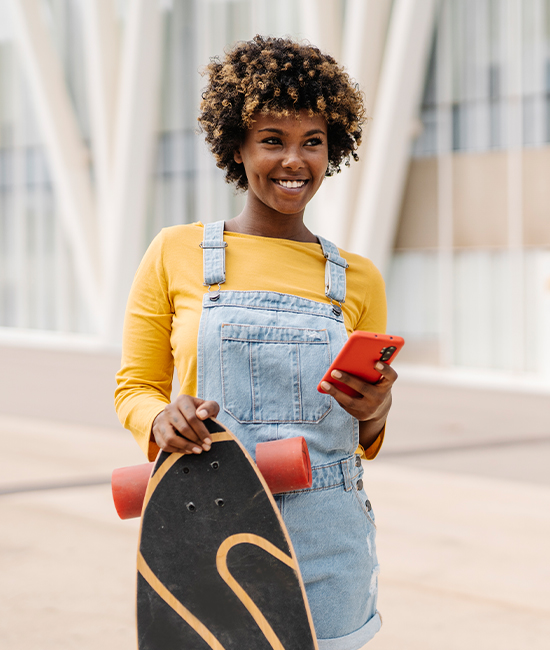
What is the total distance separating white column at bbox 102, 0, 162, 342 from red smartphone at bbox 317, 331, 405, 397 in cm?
1260

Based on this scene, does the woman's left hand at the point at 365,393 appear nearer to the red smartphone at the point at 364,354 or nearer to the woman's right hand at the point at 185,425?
the red smartphone at the point at 364,354

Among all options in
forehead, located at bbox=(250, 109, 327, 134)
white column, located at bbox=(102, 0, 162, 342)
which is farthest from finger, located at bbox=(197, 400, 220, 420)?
white column, located at bbox=(102, 0, 162, 342)

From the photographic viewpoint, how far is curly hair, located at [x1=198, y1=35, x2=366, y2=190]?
1965mm

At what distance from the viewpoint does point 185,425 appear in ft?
5.71

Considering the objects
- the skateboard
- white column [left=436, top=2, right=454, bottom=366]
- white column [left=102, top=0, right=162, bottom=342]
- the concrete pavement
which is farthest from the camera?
white column [left=102, top=0, right=162, bottom=342]

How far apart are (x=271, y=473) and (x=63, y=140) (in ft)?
46.6

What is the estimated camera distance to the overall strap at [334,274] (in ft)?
6.63

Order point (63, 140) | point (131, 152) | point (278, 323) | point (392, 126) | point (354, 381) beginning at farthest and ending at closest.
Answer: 1. point (63, 140)
2. point (131, 152)
3. point (392, 126)
4. point (278, 323)
5. point (354, 381)

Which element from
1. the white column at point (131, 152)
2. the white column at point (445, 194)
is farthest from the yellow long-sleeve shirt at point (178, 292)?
the white column at point (131, 152)

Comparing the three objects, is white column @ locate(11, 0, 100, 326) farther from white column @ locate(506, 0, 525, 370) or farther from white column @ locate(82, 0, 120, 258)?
white column @ locate(506, 0, 525, 370)

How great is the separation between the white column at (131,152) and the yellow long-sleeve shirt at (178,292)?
12294 millimetres

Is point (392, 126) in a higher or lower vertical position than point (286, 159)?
higher

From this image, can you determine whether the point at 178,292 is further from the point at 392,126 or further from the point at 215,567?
the point at 392,126

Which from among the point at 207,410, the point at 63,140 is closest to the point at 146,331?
the point at 207,410
